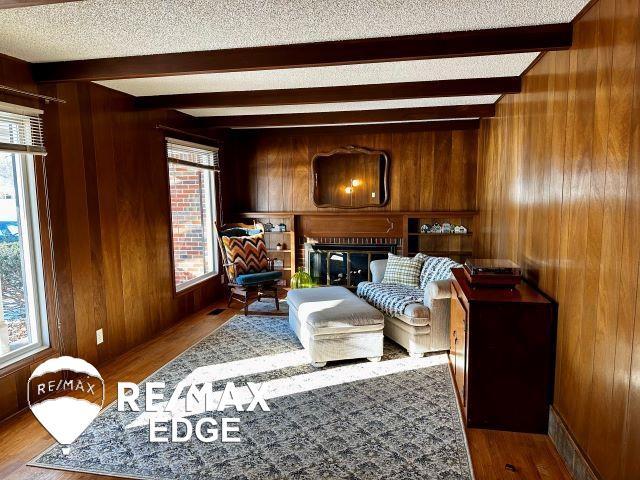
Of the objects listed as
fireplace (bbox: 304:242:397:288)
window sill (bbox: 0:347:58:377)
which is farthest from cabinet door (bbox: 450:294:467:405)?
window sill (bbox: 0:347:58:377)

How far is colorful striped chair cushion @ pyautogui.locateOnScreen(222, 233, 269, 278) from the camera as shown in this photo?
5.16 meters

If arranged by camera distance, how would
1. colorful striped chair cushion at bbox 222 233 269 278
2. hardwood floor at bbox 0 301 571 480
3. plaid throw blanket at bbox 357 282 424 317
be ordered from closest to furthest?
hardwood floor at bbox 0 301 571 480 < plaid throw blanket at bbox 357 282 424 317 < colorful striped chair cushion at bbox 222 233 269 278

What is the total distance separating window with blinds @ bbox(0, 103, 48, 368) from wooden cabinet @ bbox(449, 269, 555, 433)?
9.45ft

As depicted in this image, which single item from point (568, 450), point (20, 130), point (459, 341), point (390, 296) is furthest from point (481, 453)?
point (20, 130)

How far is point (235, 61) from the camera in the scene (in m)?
2.67

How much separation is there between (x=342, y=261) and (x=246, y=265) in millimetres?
1474

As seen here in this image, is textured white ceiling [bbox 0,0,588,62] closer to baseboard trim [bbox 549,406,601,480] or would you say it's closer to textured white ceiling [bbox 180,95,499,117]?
textured white ceiling [bbox 180,95,499,117]

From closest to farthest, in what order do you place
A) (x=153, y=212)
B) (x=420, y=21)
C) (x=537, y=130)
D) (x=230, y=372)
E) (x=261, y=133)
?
1. (x=420, y=21)
2. (x=537, y=130)
3. (x=230, y=372)
4. (x=153, y=212)
5. (x=261, y=133)

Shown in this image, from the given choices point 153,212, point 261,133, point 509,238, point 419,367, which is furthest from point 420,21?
point 261,133

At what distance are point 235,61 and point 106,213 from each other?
182cm

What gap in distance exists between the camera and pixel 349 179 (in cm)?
623

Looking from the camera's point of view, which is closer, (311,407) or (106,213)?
(311,407)

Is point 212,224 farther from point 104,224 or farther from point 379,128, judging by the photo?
point 379,128

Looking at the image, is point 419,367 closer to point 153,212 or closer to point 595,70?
point 595,70
